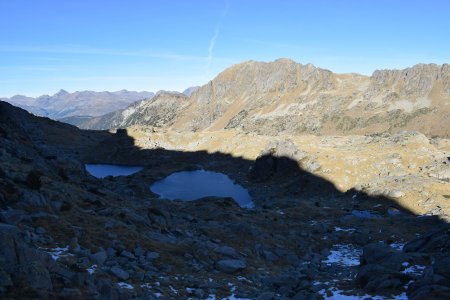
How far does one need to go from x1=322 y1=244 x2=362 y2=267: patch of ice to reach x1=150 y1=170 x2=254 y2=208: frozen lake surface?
50957 millimetres

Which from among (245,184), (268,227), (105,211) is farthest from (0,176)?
(245,184)

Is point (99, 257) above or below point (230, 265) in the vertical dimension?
above

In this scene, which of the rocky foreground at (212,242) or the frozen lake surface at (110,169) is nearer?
the rocky foreground at (212,242)

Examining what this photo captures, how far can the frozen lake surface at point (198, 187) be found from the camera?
107688 millimetres

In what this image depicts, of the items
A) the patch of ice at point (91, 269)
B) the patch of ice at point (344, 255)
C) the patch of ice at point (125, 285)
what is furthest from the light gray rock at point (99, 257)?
the patch of ice at point (344, 255)

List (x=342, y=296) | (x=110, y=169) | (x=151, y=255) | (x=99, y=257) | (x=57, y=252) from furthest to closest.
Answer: (x=110, y=169) → (x=151, y=255) → (x=342, y=296) → (x=99, y=257) → (x=57, y=252)

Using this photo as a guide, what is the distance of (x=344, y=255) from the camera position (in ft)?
137

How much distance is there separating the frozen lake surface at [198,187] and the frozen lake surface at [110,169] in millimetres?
34537

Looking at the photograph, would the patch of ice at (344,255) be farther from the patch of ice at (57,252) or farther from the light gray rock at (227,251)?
the patch of ice at (57,252)

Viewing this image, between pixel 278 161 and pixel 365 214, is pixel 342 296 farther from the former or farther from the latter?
pixel 278 161

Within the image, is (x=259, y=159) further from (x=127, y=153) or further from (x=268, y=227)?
(x=127, y=153)

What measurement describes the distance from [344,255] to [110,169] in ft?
473

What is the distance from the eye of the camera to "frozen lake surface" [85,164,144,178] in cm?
15912

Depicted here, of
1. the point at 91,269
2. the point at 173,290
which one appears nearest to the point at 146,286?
the point at 173,290
